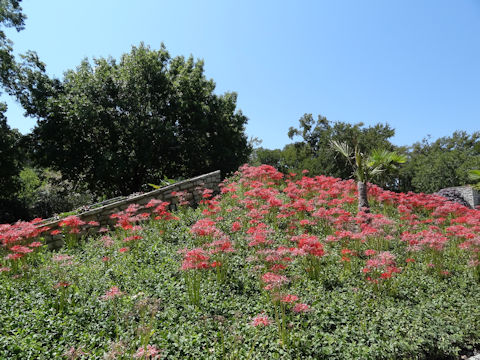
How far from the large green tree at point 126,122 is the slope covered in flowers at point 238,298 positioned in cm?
772

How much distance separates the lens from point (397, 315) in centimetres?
434

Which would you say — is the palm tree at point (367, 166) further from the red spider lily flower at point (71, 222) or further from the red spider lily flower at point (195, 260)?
the red spider lily flower at point (71, 222)

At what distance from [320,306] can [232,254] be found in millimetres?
2151

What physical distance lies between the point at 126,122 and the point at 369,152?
14.0 metres

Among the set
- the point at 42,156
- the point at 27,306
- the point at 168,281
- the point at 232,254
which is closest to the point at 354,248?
the point at 232,254

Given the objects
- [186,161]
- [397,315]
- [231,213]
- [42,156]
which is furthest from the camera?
[186,161]

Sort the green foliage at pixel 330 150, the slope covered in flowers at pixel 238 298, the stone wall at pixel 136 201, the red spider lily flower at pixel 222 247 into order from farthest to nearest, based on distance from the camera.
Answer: the green foliage at pixel 330 150 → the stone wall at pixel 136 201 → the red spider lily flower at pixel 222 247 → the slope covered in flowers at pixel 238 298

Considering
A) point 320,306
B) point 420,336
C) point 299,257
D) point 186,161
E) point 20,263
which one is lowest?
point 420,336

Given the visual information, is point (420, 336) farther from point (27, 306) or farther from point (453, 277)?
point (27, 306)

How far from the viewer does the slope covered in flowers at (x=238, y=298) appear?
3762 mm

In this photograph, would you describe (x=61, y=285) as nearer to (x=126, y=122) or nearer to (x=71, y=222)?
(x=71, y=222)

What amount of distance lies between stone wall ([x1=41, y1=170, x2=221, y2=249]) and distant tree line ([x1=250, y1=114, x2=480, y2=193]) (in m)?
8.03

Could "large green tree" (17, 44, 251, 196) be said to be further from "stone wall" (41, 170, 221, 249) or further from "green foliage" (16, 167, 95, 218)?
"stone wall" (41, 170, 221, 249)

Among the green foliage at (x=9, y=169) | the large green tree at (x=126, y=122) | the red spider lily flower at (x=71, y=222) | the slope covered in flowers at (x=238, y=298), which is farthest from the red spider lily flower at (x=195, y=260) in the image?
the green foliage at (x=9, y=169)
